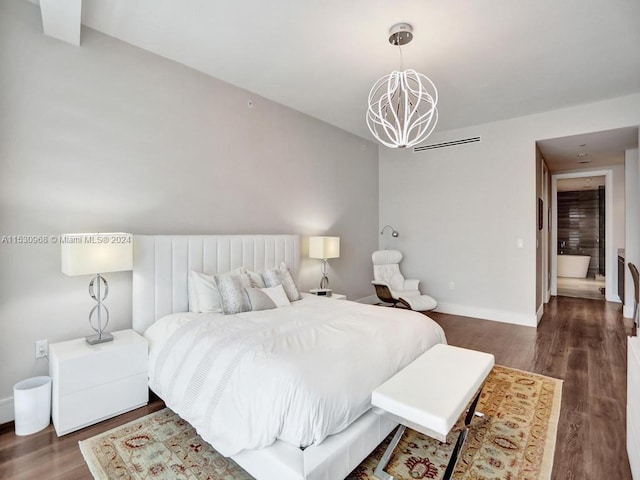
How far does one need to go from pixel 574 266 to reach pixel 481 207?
6353 mm

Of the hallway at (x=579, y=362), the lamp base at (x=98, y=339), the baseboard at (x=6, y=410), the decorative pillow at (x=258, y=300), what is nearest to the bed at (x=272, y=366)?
the decorative pillow at (x=258, y=300)

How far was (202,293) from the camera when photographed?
2.95 m

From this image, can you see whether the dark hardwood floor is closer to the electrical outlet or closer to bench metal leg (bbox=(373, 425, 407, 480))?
the electrical outlet

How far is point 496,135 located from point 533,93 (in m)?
1.04

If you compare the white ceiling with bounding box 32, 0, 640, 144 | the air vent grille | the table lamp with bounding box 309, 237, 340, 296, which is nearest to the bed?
the table lamp with bounding box 309, 237, 340, 296

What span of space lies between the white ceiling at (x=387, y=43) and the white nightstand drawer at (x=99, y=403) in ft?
9.05

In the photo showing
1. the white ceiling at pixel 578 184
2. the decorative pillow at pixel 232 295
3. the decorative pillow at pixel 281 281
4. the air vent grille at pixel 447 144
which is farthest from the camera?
the white ceiling at pixel 578 184

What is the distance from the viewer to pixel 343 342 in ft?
6.88

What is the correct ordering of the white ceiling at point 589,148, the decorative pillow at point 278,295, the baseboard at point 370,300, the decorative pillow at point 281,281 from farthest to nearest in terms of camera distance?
the baseboard at point 370,300 < the white ceiling at point 589,148 < the decorative pillow at point 281,281 < the decorative pillow at point 278,295

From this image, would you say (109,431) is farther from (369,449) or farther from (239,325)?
(369,449)

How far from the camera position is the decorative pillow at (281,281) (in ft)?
11.3

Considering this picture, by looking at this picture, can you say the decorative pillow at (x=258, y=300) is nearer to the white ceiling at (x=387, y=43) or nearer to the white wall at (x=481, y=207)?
the white ceiling at (x=387, y=43)

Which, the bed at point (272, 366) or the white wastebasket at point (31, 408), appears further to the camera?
the white wastebasket at point (31, 408)

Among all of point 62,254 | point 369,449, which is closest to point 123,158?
point 62,254
